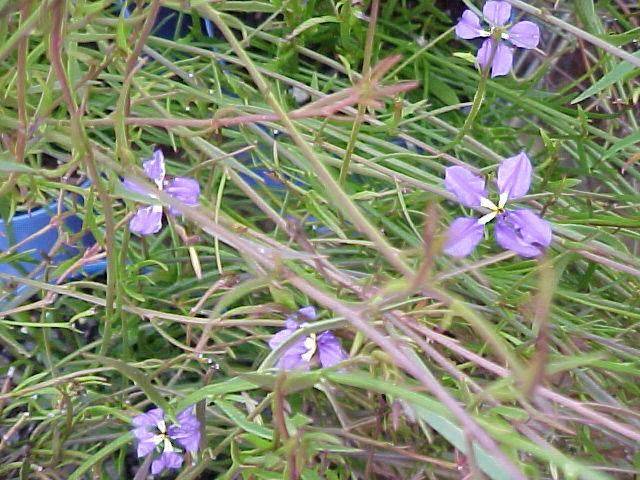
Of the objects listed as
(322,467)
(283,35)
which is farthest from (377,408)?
(283,35)

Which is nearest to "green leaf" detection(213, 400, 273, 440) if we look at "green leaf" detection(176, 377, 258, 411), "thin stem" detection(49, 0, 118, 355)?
"green leaf" detection(176, 377, 258, 411)

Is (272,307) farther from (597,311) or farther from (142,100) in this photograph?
(597,311)

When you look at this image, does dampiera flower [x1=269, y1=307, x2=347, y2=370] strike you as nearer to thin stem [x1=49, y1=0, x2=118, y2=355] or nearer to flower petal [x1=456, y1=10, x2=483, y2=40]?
thin stem [x1=49, y1=0, x2=118, y2=355]

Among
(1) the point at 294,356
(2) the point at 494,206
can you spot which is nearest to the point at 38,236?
(1) the point at 294,356

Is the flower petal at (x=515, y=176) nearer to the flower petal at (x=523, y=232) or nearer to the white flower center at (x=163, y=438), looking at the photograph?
→ the flower petal at (x=523, y=232)

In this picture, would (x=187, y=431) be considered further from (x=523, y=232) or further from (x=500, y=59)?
(x=500, y=59)

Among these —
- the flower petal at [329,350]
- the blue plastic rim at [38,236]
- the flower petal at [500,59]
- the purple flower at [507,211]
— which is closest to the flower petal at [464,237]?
the purple flower at [507,211]

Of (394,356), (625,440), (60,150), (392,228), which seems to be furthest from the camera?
(60,150)
